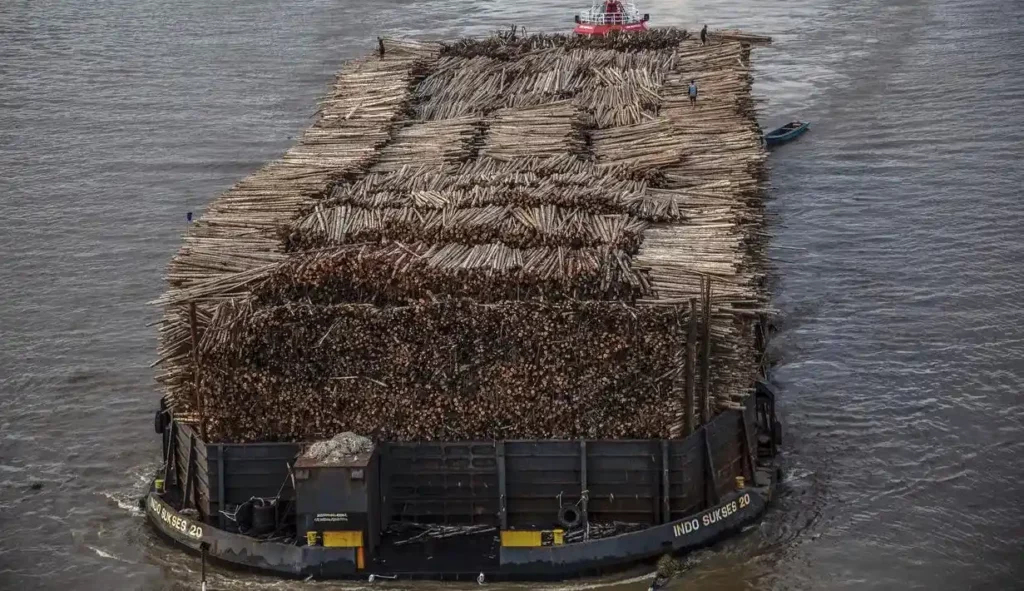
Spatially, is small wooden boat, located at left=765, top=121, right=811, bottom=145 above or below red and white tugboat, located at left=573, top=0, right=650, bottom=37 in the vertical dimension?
below

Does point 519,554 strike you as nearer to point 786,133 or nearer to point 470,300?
point 470,300

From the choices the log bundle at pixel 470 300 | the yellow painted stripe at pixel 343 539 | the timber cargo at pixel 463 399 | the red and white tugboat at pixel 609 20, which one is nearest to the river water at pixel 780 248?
the timber cargo at pixel 463 399

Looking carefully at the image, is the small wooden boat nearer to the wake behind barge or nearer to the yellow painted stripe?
the wake behind barge

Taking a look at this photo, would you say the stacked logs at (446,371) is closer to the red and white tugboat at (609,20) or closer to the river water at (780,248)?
the river water at (780,248)

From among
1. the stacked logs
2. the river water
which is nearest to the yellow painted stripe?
the stacked logs

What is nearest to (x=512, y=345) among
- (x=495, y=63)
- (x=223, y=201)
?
(x=223, y=201)

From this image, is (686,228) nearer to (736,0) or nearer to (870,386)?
(870,386)

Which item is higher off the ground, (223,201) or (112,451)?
(223,201)
